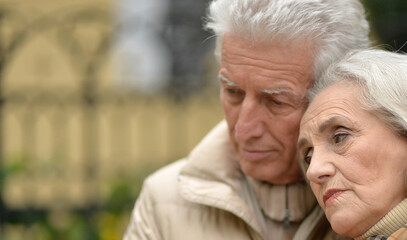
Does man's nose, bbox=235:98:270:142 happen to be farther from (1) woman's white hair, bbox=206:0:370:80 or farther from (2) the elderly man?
(1) woman's white hair, bbox=206:0:370:80

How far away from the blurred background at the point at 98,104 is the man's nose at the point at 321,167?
202cm

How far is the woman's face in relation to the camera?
221 cm

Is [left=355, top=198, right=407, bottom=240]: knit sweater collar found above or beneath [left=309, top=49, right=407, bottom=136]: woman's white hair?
beneath

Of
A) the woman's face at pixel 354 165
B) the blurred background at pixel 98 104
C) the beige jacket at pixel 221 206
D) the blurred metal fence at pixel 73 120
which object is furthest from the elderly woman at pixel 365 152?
the blurred metal fence at pixel 73 120

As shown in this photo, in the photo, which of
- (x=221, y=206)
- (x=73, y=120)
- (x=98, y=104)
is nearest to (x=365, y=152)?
(x=221, y=206)

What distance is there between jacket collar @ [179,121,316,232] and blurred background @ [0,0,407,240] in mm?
1725

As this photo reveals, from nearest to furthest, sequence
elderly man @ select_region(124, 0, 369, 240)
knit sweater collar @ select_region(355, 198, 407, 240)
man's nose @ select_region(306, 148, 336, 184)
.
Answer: knit sweater collar @ select_region(355, 198, 407, 240) < man's nose @ select_region(306, 148, 336, 184) < elderly man @ select_region(124, 0, 369, 240)

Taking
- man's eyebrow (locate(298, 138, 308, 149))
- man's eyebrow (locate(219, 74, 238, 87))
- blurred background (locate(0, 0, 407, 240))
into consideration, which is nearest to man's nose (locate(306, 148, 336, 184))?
man's eyebrow (locate(298, 138, 308, 149))

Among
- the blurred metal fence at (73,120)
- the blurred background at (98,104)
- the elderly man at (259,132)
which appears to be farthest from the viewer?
the blurred metal fence at (73,120)

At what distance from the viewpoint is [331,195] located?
2.30 m

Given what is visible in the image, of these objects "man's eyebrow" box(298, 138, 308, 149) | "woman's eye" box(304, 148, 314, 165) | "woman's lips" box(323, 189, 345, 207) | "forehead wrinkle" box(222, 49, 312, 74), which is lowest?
"woman's lips" box(323, 189, 345, 207)

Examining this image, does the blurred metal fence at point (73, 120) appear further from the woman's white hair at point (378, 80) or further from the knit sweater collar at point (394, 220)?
the knit sweater collar at point (394, 220)

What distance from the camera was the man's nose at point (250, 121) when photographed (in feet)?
8.66

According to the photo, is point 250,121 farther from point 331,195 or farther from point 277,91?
point 331,195
